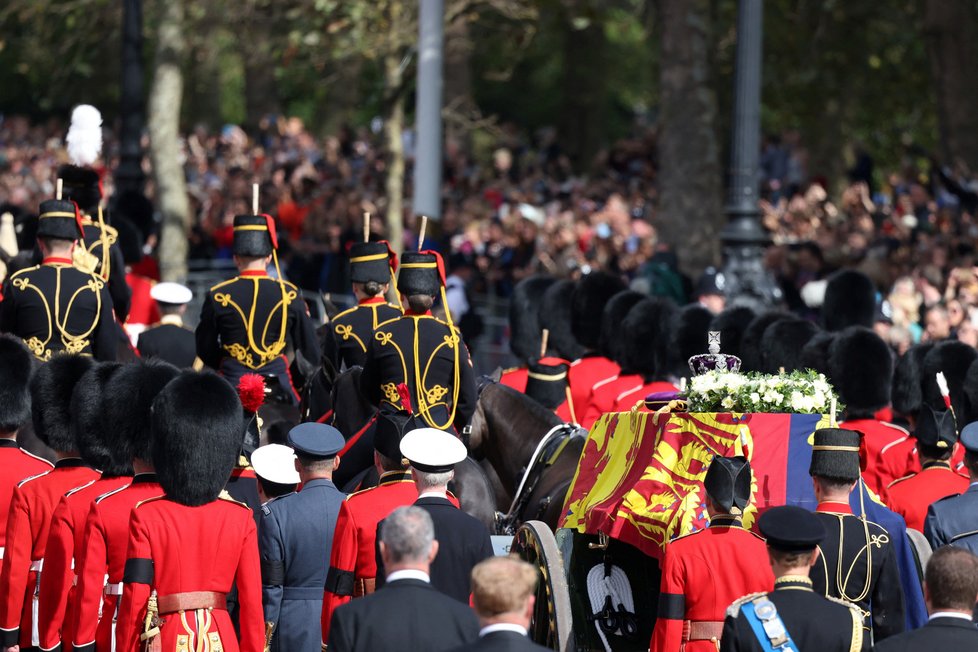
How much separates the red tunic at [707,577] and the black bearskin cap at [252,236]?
437 centimetres

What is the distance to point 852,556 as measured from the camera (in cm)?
680

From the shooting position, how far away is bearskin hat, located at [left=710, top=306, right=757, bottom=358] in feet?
39.2

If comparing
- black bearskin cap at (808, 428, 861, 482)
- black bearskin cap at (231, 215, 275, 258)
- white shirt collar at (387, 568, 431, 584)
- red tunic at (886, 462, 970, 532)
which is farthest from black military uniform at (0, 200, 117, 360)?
white shirt collar at (387, 568, 431, 584)

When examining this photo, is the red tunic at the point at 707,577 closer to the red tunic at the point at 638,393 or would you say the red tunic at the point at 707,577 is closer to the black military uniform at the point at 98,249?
the red tunic at the point at 638,393

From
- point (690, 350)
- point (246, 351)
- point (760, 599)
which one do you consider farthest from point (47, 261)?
point (760, 599)

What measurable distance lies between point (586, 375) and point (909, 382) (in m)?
2.06

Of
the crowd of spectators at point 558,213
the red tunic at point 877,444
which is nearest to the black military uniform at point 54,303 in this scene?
the crowd of spectators at point 558,213

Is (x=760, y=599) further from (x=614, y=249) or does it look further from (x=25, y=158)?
(x=25, y=158)

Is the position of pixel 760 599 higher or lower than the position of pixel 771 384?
lower

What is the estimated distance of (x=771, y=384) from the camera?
7.52 metres

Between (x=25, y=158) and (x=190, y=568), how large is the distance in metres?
19.3

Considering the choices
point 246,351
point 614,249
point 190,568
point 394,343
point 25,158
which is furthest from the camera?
point 25,158

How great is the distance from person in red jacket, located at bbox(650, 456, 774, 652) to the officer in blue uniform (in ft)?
4.94

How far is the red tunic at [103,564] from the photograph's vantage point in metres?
6.61
